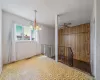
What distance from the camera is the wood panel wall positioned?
5652 mm

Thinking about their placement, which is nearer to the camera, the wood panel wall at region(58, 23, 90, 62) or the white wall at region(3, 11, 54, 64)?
the white wall at region(3, 11, 54, 64)

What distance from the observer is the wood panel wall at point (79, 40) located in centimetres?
565

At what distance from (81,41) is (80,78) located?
4.10 m

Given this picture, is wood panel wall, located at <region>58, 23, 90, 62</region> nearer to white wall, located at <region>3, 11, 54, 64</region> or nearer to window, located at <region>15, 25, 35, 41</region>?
white wall, located at <region>3, 11, 54, 64</region>

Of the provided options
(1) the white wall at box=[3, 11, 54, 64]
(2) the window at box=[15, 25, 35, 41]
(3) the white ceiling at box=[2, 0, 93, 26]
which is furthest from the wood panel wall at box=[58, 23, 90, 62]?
(2) the window at box=[15, 25, 35, 41]

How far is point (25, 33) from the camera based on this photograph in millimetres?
5102

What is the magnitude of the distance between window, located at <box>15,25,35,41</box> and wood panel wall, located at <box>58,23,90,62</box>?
3.20m

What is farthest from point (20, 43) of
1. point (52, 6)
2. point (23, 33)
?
point (52, 6)

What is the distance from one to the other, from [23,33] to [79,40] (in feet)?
13.8

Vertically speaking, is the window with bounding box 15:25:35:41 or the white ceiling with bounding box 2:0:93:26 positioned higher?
the white ceiling with bounding box 2:0:93:26

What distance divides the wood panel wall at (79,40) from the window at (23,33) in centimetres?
320

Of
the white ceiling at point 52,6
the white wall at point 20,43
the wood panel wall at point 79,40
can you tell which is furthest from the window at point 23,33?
the wood panel wall at point 79,40

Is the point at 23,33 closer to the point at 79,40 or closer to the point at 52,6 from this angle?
the point at 52,6

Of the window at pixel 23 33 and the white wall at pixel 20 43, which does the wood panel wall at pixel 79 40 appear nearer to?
the white wall at pixel 20 43
